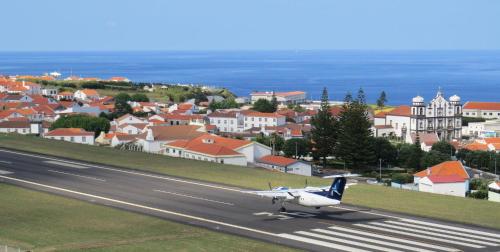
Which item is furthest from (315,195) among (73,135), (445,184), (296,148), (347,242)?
(73,135)

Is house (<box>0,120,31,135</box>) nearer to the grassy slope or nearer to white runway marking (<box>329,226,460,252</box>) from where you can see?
the grassy slope

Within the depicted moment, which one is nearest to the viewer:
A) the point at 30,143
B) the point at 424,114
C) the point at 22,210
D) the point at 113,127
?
the point at 22,210

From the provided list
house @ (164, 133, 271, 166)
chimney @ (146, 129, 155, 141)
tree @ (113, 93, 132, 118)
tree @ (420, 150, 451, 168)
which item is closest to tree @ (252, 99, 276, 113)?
tree @ (113, 93, 132, 118)

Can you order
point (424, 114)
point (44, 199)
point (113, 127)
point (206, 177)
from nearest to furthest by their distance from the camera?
1. point (44, 199)
2. point (206, 177)
3. point (113, 127)
4. point (424, 114)

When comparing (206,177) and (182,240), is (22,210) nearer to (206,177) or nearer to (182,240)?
(182,240)

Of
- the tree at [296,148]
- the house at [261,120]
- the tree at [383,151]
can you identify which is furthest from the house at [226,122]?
the tree at [383,151]

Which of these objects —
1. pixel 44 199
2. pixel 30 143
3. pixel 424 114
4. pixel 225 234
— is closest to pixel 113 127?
pixel 30 143

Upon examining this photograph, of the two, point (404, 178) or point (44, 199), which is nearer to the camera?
point (44, 199)
